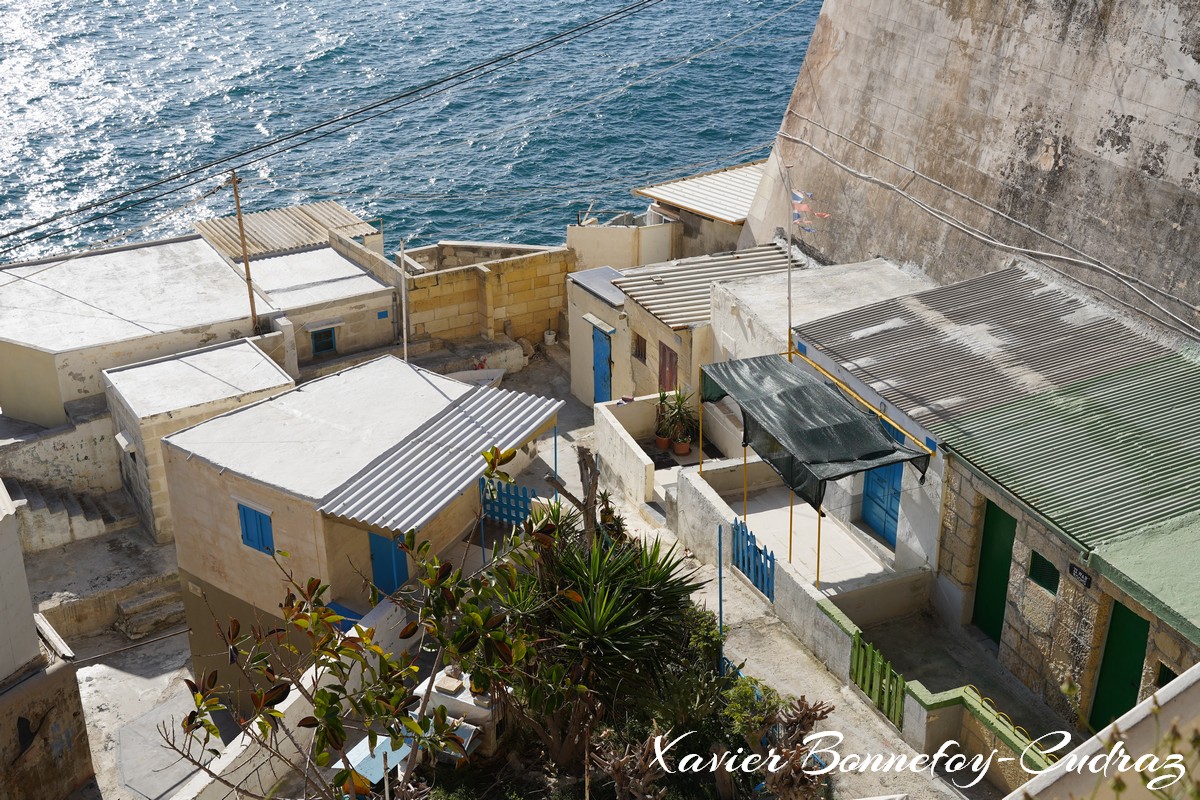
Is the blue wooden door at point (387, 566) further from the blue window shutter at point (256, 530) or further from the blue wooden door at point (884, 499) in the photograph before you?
the blue wooden door at point (884, 499)

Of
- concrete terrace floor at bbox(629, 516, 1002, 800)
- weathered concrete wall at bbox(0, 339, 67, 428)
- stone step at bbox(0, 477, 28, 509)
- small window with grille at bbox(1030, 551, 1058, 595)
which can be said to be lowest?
stone step at bbox(0, 477, 28, 509)

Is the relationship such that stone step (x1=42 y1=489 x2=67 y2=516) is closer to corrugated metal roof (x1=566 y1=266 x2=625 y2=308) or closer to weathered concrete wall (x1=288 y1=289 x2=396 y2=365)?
weathered concrete wall (x1=288 y1=289 x2=396 y2=365)

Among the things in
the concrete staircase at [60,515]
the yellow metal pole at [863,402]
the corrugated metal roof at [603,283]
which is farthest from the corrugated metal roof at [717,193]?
the concrete staircase at [60,515]

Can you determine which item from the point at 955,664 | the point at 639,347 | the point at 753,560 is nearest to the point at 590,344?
the point at 639,347

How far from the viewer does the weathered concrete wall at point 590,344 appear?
1177 inches

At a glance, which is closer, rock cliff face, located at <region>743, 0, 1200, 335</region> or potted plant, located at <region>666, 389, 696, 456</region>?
rock cliff face, located at <region>743, 0, 1200, 335</region>

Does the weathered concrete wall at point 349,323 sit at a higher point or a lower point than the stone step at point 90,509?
higher

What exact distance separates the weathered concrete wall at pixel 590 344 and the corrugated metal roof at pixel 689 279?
4.26 ft

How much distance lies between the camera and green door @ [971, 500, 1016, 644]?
18.1 metres

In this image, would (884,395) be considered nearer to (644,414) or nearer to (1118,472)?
(1118,472)

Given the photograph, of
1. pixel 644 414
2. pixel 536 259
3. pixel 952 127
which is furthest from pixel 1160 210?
pixel 536 259

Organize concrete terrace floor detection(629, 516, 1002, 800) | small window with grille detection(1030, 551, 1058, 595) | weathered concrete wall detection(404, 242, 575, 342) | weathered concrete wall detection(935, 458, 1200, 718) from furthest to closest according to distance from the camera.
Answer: weathered concrete wall detection(404, 242, 575, 342) < small window with grille detection(1030, 551, 1058, 595) < concrete terrace floor detection(629, 516, 1002, 800) < weathered concrete wall detection(935, 458, 1200, 718)

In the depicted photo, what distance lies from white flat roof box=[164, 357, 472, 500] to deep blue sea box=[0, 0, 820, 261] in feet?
98.1

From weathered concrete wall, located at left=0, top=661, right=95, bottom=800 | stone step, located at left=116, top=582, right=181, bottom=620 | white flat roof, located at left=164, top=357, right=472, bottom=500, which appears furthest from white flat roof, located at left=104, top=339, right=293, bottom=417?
weathered concrete wall, located at left=0, top=661, right=95, bottom=800
